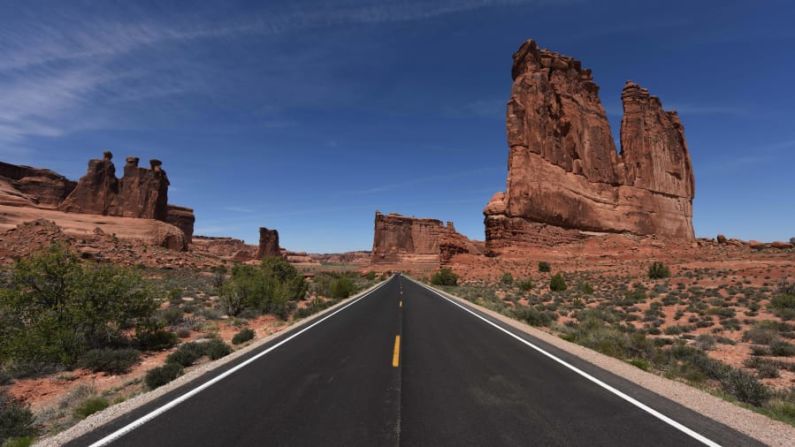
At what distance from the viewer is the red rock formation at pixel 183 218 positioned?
113500 mm

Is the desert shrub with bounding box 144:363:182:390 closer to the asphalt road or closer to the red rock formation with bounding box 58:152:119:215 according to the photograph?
the asphalt road

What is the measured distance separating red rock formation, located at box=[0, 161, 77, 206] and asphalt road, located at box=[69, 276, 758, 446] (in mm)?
89693

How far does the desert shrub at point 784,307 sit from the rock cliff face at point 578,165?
35.6 meters

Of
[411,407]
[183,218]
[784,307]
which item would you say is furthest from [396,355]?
[183,218]

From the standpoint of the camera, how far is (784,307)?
1571 centimetres

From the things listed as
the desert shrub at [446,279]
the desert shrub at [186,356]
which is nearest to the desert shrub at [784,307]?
the desert shrub at [186,356]

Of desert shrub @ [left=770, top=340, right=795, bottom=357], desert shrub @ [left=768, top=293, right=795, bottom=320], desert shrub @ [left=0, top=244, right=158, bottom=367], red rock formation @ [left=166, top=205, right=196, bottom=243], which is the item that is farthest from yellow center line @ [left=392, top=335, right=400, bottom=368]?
red rock formation @ [left=166, top=205, right=196, bottom=243]

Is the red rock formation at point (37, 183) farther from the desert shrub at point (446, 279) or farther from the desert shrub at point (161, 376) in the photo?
the desert shrub at point (161, 376)

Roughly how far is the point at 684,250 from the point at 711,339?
1983 inches

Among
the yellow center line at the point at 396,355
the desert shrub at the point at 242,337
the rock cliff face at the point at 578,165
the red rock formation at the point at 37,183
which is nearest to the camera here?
the yellow center line at the point at 396,355

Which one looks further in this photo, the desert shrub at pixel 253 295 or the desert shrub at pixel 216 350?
the desert shrub at pixel 253 295

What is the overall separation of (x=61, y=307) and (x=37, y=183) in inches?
3584

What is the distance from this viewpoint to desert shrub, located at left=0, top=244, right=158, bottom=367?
860 cm

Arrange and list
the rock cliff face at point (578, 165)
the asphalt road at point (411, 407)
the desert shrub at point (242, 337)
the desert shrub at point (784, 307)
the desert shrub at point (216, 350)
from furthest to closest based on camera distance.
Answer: the rock cliff face at point (578, 165), the desert shrub at point (784, 307), the desert shrub at point (242, 337), the desert shrub at point (216, 350), the asphalt road at point (411, 407)
